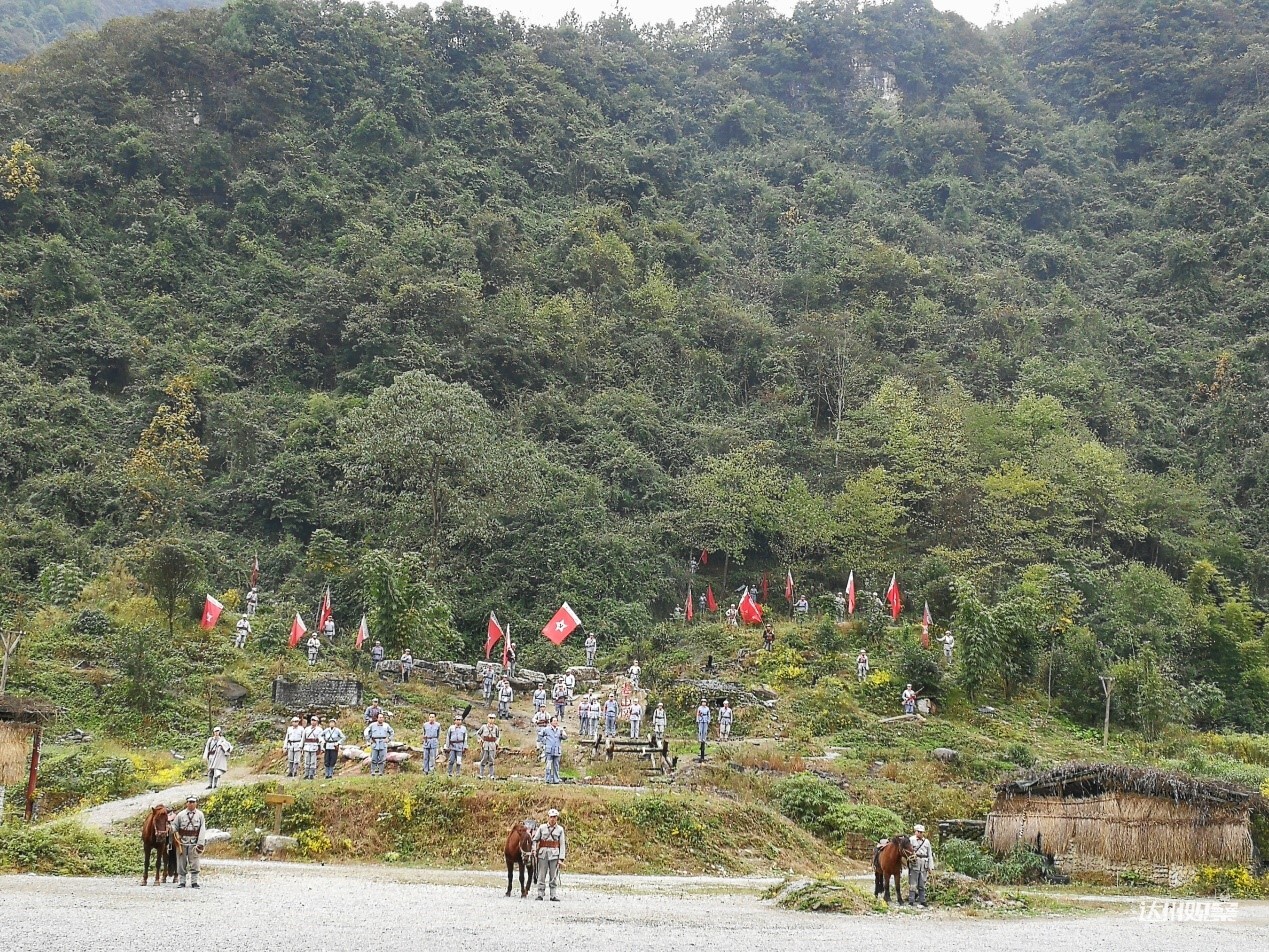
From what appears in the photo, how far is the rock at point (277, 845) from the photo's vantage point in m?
18.0

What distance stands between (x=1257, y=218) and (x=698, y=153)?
34.6 metres

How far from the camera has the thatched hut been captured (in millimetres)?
19344

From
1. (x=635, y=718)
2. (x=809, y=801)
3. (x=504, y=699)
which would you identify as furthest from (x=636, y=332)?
(x=809, y=801)

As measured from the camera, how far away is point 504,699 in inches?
1125

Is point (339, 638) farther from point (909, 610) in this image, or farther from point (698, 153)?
point (698, 153)

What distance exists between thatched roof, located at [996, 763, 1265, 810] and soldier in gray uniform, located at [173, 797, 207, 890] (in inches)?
563

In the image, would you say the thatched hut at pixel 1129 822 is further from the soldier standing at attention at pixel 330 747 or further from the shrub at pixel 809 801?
the soldier standing at attention at pixel 330 747

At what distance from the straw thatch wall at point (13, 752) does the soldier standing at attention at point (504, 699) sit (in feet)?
→ 35.9

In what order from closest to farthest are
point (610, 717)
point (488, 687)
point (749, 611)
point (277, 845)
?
point (277, 845) → point (610, 717) → point (488, 687) → point (749, 611)

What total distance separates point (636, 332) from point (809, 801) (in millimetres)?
37111

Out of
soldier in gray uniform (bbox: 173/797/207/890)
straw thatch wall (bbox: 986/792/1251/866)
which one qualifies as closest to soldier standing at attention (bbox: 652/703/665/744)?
straw thatch wall (bbox: 986/792/1251/866)

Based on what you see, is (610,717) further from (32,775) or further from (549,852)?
(32,775)

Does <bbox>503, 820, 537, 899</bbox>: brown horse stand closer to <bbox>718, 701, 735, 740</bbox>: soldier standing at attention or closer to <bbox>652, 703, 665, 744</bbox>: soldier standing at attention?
<bbox>652, 703, 665, 744</bbox>: soldier standing at attention

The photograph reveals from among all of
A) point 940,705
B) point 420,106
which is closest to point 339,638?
point 940,705
